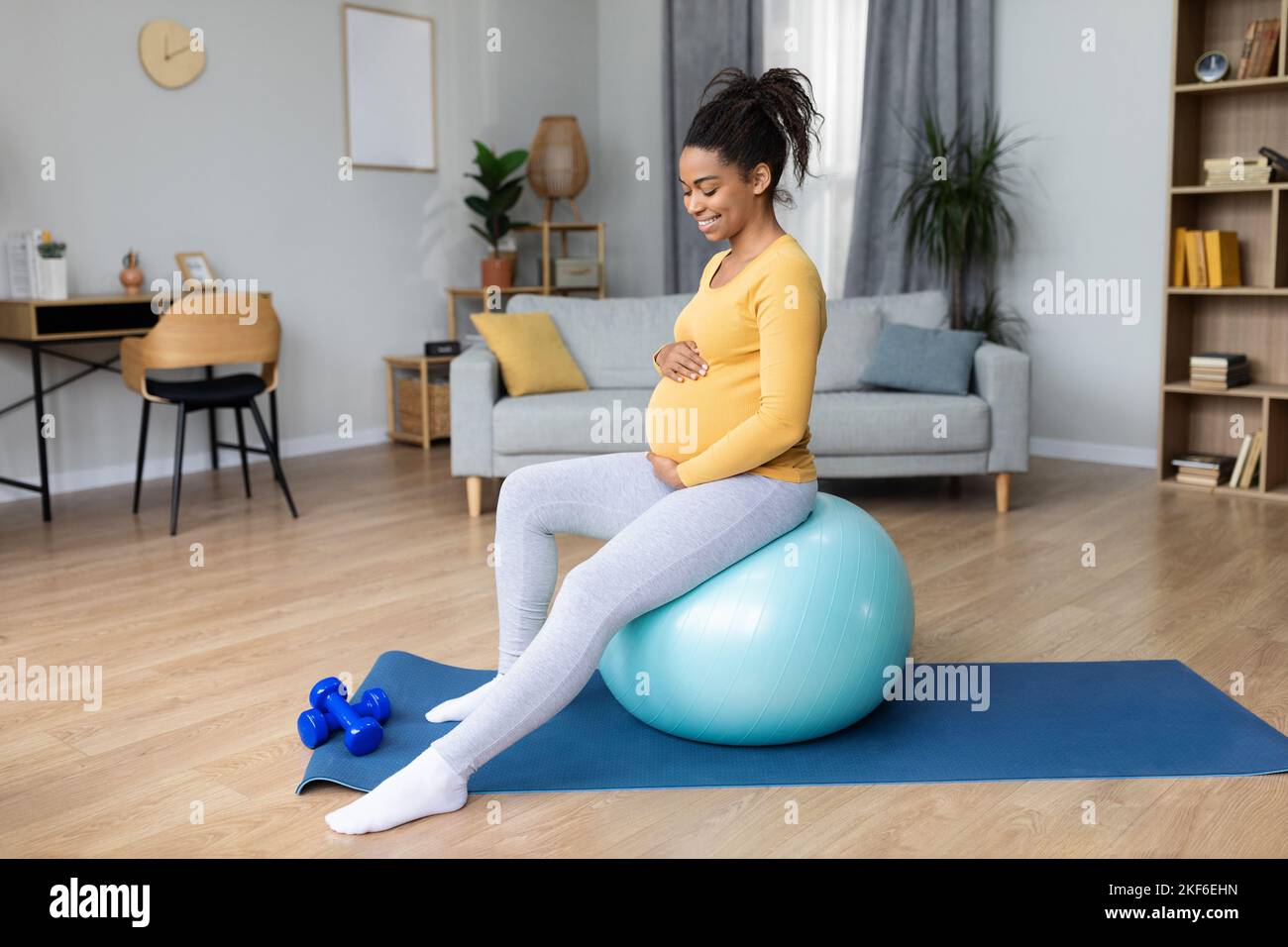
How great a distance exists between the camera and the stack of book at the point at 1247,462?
4520 mm

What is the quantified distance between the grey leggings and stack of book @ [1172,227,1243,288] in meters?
3.08

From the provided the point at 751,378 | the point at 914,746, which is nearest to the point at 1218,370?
the point at 914,746

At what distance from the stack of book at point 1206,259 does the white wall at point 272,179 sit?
278 cm

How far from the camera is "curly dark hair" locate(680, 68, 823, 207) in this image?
6.75ft

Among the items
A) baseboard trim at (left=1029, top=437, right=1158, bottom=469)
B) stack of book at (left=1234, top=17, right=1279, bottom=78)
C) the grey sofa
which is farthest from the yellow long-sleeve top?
baseboard trim at (left=1029, top=437, right=1158, bottom=469)

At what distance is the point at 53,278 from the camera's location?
431cm

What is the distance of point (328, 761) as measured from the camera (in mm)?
2170

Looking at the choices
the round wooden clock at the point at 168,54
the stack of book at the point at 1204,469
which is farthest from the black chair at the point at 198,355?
the stack of book at the point at 1204,469

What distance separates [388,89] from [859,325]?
2.54 metres

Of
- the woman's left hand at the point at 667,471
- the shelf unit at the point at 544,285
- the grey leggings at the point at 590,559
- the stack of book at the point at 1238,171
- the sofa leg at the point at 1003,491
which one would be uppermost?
the stack of book at the point at 1238,171

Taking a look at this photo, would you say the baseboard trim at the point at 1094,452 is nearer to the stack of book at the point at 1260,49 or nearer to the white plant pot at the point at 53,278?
the stack of book at the point at 1260,49
